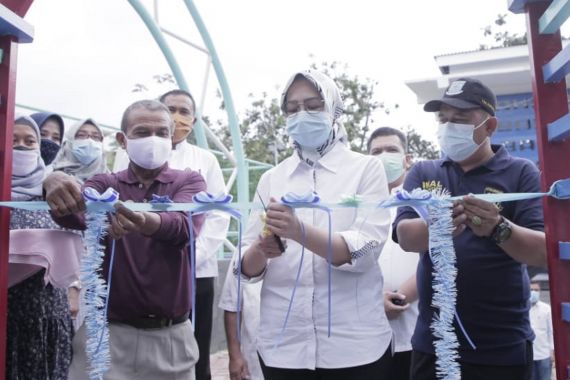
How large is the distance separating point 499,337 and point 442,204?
0.73 m

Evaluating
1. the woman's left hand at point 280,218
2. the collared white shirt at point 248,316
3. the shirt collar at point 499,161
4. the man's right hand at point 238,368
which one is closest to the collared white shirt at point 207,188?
the collared white shirt at point 248,316

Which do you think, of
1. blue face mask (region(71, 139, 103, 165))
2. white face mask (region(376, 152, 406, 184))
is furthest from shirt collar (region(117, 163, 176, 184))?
white face mask (region(376, 152, 406, 184))

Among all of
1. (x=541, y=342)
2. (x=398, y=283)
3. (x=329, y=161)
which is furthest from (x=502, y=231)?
(x=541, y=342)

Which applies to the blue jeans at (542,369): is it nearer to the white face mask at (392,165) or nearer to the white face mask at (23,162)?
the white face mask at (392,165)

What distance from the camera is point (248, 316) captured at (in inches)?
123

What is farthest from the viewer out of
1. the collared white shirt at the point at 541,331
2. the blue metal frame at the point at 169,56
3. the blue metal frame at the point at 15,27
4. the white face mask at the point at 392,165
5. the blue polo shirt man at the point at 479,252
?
the blue metal frame at the point at 169,56

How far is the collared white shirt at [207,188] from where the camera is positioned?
333 cm

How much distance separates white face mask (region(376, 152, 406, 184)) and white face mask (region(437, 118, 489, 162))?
129 centimetres

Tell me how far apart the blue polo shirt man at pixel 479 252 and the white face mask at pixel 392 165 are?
1.21m

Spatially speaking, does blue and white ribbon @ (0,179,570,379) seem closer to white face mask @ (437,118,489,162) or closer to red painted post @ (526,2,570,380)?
red painted post @ (526,2,570,380)

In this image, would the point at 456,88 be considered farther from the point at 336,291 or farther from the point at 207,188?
the point at 207,188

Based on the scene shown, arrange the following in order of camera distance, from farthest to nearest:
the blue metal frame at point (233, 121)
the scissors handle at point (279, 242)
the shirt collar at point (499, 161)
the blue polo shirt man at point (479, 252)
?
the blue metal frame at point (233, 121)
the shirt collar at point (499, 161)
the blue polo shirt man at point (479, 252)
the scissors handle at point (279, 242)

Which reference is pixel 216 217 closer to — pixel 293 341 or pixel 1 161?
pixel 293 341

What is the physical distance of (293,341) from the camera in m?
2.13
